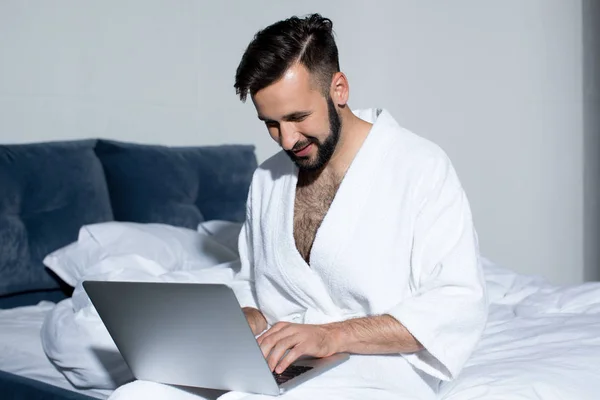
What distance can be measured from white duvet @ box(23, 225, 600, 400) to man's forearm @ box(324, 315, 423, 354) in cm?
14

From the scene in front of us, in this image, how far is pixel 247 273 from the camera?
2129 millimetres

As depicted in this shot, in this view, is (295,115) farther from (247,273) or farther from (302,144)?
(247,273)

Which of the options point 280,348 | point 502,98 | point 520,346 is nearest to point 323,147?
point 280,348

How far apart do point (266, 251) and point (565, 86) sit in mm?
2785

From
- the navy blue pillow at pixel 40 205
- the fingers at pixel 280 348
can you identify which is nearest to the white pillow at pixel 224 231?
the navy blue pillow at pixel 40 205

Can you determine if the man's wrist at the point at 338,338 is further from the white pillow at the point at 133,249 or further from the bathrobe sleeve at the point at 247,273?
the white pillow at the point at 133,249

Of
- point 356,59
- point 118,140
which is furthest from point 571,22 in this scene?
point 118,140

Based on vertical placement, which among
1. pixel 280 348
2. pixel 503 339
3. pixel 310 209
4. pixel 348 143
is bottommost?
pixel 503 339

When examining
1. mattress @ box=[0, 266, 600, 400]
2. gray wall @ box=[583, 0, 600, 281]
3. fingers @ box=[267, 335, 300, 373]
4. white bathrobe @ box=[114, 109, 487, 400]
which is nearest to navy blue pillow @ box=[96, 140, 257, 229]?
mattress @ box=[0, 266, 600, 400]

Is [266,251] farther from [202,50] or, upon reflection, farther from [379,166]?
[202,50]

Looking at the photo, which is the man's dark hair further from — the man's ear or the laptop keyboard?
the laptop keyboard

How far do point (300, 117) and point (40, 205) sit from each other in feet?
3.58

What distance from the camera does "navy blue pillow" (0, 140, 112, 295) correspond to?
8.07 feet

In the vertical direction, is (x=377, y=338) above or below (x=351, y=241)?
below
